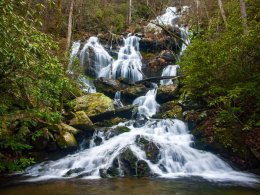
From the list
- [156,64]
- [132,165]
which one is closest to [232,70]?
[132,165]

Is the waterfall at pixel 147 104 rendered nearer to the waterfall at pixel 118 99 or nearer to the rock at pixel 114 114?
the rock at pixel 114 114

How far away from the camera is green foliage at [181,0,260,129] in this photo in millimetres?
9401

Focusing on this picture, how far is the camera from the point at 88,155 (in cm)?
1153

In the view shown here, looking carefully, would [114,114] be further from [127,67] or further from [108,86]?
[127,67]

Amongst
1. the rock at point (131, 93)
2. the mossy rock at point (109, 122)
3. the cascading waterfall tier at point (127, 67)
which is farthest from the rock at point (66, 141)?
the cascading waterfall tier at point (127, 67)

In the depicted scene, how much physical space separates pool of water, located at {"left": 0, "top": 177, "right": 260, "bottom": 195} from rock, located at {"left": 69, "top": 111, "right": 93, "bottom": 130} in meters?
4.18

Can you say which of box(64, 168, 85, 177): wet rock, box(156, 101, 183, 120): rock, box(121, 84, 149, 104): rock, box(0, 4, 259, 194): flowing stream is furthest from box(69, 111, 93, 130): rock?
box(121, 84, 149, 104): rock

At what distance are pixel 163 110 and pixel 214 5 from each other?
529 inches

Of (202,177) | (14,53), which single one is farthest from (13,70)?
(202,177)

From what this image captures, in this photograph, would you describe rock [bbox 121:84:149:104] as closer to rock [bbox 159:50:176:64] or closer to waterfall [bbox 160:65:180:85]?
waterfall [bbox 160:65:180:85]

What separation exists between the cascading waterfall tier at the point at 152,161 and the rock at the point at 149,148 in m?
0.05

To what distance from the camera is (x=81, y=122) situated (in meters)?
13.3

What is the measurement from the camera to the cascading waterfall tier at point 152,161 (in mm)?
10070

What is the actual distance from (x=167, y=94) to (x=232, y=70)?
699 centimetres
